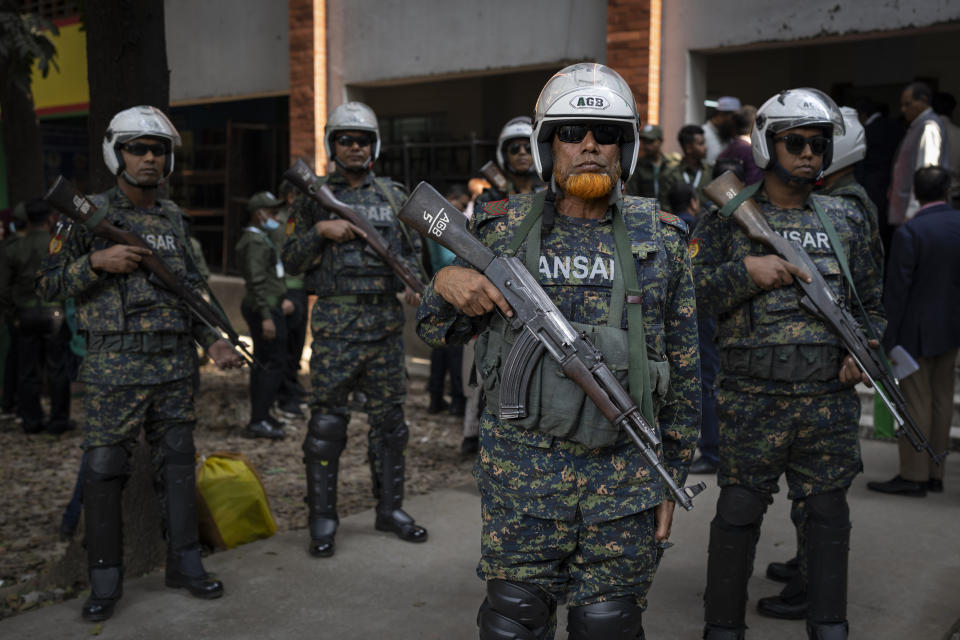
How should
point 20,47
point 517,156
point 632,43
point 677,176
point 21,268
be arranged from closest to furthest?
point 517,156 → point 677,176 → point 20,47 → point 21,268 → point 632,43

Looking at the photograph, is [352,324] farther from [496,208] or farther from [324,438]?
[496,208]

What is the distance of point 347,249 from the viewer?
4.90 metres

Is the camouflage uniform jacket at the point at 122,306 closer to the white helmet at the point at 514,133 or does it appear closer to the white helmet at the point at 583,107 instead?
the white helmet at the point at 583,107

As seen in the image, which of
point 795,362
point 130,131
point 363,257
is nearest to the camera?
point 795,362

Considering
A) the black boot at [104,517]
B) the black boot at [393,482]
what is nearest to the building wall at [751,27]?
the black boot at [393,482]

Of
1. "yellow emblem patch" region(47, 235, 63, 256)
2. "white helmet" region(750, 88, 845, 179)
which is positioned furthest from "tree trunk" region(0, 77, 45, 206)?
"white helmet" region(750, 88, 845, 179)

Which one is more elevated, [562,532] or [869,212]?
[869,212]

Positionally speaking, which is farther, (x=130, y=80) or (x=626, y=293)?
(x=130, y=80)

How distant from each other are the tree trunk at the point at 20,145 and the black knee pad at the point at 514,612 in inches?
371

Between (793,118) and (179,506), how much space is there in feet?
10.3

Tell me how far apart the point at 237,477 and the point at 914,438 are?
129 inches

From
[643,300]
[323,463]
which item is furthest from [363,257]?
[643,300]

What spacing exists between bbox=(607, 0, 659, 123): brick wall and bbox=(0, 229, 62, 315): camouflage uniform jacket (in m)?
5.45

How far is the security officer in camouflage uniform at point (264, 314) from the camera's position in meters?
7.88
